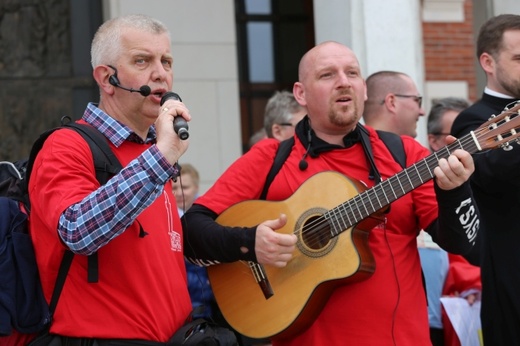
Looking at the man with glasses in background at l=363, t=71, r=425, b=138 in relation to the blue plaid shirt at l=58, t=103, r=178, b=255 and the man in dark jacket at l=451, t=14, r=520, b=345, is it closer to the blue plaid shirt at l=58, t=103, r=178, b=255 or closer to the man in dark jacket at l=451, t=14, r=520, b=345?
the man in dark jacket at l=451, t=14, r=520, b=345

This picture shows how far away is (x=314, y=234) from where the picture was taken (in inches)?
183

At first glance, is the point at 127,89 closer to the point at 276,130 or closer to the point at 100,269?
the point at 100,269

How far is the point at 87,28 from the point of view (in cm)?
928

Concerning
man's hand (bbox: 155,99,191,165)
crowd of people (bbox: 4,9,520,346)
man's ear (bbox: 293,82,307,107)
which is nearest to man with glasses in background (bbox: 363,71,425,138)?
crowd of people (bbox: 4,9,520,346)

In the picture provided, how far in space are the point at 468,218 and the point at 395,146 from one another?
1.90 feet

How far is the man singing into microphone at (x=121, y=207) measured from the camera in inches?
148

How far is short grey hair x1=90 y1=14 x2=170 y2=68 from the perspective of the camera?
4.28 m

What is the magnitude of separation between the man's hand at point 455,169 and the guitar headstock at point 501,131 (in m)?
0.13

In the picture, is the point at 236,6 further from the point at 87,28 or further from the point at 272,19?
the point at 87,28

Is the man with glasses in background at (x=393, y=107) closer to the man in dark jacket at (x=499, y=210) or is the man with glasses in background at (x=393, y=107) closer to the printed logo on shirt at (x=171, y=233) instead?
the man in dark jacket at (x=499, y=210)

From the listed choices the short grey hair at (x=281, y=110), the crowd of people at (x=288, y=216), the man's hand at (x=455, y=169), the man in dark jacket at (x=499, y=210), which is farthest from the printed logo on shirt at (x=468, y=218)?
the short grey hair at (x=281, y=110)

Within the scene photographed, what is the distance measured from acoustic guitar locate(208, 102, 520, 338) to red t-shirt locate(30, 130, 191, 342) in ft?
2.18

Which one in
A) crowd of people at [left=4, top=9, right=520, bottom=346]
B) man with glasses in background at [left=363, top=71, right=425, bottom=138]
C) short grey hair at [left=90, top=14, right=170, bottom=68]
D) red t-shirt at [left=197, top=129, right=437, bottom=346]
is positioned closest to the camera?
crowd of people at [left=4, top=9, right=520, bottom=346]

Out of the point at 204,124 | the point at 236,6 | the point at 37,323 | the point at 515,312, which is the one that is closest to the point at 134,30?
the point at 37,323
